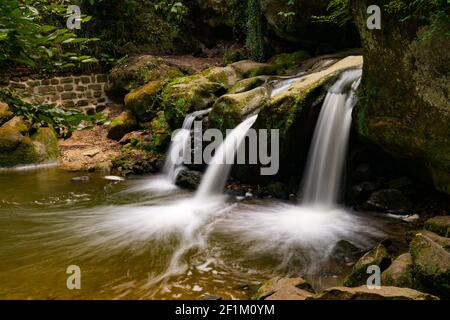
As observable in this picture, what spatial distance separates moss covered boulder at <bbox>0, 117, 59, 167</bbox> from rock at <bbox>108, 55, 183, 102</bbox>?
3038mm

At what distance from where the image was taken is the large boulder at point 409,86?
3.95 meters

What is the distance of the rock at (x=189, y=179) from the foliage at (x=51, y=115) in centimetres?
553

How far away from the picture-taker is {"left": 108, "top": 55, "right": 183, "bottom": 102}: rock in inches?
468

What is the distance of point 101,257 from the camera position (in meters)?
4.24

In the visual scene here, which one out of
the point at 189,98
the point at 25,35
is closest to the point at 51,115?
the point at 25,35

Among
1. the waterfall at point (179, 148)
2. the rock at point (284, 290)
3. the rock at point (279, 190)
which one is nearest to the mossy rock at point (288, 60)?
the waterfall at point (179, 148)

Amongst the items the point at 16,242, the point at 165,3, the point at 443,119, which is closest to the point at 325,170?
the point at 443,119

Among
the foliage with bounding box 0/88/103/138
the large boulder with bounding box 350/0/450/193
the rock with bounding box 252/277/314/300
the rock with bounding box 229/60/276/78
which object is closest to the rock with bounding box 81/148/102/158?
the rock with bounding box 229/60/276/78

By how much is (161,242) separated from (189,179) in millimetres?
3000

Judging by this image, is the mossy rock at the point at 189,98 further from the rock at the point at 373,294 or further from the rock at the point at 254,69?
the rock at the point at 373,294

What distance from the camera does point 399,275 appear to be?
3.16 metres

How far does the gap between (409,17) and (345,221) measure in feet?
9.33
